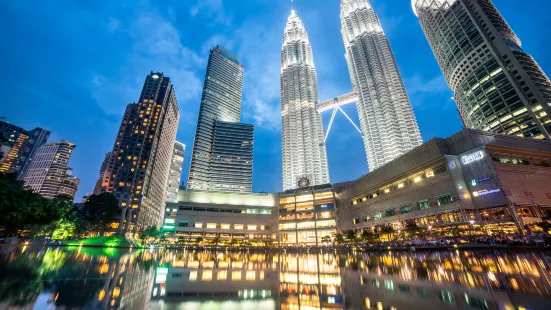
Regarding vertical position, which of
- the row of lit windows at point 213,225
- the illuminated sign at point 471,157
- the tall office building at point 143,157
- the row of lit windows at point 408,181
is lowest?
the row of lit windows at point 213,225

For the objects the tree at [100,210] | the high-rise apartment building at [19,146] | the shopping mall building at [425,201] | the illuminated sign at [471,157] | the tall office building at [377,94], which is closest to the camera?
the shopping mall building at [425,201]

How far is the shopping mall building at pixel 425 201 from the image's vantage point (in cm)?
5541

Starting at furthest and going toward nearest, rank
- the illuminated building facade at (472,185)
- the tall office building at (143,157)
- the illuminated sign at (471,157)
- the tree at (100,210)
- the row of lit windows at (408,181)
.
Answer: the tall office building at (143,157), the tree at (100,210), the row of lit windows at (408,181), the illuminated sign at (471,157), the illuminated building facade at (472,185)

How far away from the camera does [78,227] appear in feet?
247

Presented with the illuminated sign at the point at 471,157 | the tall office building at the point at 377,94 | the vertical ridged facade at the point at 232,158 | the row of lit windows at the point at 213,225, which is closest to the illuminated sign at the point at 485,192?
the illuminated sign at the point at 471,157

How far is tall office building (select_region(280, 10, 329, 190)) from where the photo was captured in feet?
539

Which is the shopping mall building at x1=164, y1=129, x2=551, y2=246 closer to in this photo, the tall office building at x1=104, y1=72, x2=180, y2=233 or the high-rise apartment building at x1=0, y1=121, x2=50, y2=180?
the tall office building at x1=104, y1=72, x2=180, y2=233

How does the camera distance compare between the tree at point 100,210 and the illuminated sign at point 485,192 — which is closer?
the illuminated sign at point 485,192

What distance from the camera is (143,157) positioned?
12338cm

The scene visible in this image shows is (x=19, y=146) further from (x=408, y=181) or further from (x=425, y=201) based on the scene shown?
(x=425, y=201)

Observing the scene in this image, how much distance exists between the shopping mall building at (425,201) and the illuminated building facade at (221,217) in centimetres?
44

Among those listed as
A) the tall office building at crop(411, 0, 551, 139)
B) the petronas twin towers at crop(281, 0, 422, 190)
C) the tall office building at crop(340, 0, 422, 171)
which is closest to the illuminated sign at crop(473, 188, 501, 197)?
the tall office building at crop(411, 0, 551, 139)

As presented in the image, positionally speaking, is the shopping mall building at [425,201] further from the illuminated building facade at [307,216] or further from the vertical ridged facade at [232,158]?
the vertical ridged facade at [232,158]

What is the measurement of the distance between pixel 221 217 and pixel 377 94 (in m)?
115
